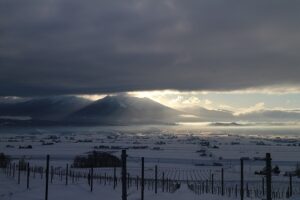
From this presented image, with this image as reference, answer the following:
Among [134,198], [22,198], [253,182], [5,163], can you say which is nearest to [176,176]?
[253,182]

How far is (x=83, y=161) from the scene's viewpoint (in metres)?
57.3

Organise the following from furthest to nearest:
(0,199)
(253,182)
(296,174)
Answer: (296,174) → (253,182) → (0,199)

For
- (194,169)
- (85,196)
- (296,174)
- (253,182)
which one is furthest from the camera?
(194,169)

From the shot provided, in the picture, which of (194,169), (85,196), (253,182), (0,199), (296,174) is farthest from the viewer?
(194,169)

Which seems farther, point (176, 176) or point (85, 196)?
point (176, 176)

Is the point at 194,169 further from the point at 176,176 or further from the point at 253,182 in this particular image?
the point at 253,182

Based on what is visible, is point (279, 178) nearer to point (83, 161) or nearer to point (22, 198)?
point (83, 161)

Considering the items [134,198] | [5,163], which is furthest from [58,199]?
[5,163]

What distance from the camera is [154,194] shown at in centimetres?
2703

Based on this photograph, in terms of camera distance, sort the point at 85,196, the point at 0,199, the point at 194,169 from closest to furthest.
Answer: the point at 0,199 < the point at 85,196 < the point at 194,169

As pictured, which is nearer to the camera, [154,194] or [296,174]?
[154,194]

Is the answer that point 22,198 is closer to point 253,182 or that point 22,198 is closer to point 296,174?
point 253,182

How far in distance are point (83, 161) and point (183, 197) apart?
3326 cm

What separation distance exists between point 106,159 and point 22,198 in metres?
36.6
